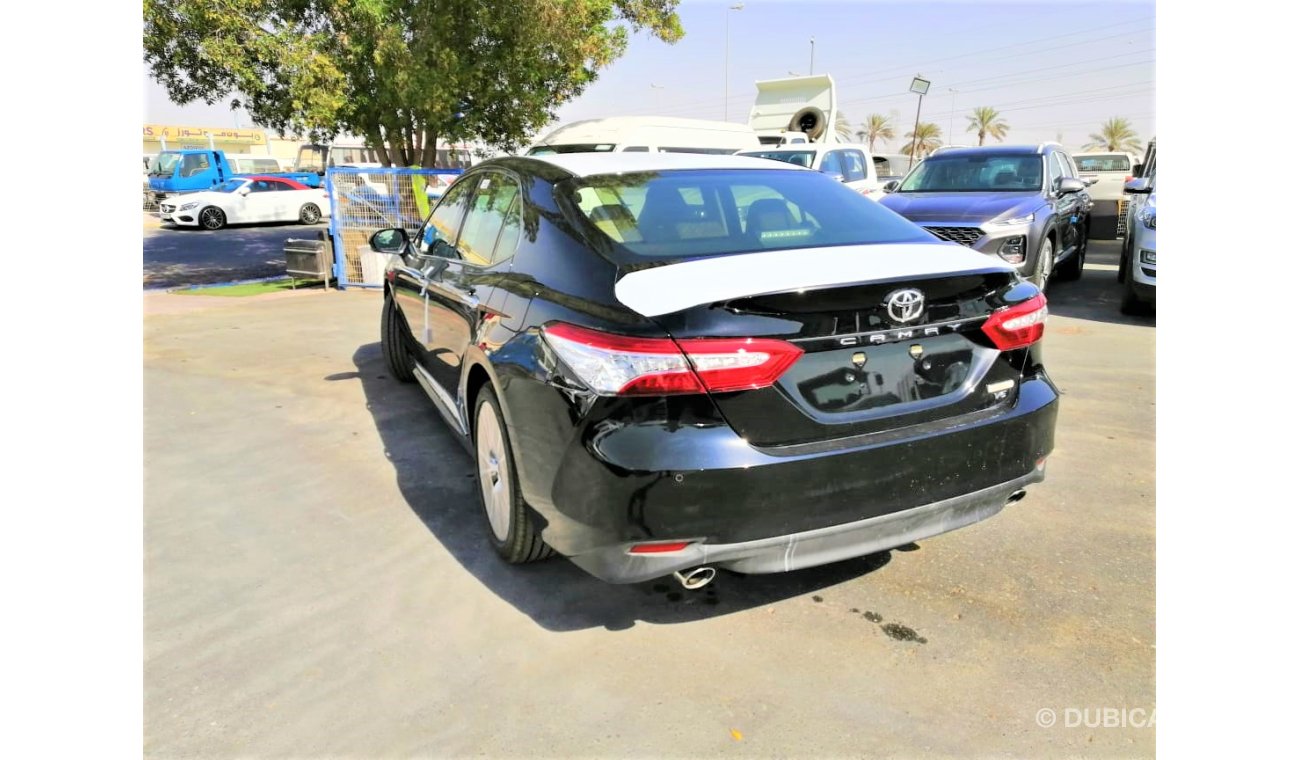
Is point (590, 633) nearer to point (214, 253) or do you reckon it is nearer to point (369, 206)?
point (369, 206)

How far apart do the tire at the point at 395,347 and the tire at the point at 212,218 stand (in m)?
19.3

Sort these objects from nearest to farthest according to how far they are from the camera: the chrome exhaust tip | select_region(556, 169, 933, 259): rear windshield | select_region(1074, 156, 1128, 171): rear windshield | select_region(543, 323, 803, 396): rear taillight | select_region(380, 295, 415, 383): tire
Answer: select_region(543, 323, 803, 396): rear taillight < the chrome exhaust tip < select_region(556, 169, 933, 259): rear windshield < select_region(380, 295, 415, 383): tire < select_region(1074, 156, 1128, 171): rear windshield

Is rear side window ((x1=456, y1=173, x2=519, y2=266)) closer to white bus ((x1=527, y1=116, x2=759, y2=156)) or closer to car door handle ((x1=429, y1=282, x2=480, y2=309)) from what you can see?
car door handle ((x1=429, y1=282, x2=480, y2=309))

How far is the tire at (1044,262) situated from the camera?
8515 millimetres

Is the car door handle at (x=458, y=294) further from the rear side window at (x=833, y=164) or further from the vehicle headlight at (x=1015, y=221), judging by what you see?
the rear side window at (x=833, y=164)

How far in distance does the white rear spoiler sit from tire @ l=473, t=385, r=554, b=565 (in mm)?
881

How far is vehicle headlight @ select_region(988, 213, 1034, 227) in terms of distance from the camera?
8172 millimetres

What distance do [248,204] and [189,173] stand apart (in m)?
6.22

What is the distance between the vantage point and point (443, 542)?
140 inches

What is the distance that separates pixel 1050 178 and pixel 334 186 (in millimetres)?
8844

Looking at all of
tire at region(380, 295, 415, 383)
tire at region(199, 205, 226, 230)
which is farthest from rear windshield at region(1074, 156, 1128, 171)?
tire at region(199, 205, 226, 230)

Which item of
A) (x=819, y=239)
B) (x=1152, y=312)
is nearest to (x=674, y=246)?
(x=819, y=239)

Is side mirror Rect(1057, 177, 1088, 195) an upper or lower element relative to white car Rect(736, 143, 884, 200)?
lower

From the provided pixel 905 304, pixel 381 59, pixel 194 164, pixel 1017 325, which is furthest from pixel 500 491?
pixel 194 164
